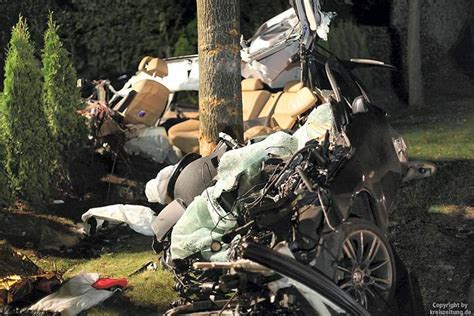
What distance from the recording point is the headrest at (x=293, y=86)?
31.7 ft

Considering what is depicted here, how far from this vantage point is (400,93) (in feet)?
43.9

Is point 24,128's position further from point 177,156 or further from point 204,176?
point 204,176

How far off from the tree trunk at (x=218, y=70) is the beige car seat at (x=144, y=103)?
7.57ft

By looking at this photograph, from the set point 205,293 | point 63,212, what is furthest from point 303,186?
point 63,212

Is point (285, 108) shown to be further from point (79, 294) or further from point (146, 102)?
point (79, 294)

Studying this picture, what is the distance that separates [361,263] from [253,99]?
5.57m

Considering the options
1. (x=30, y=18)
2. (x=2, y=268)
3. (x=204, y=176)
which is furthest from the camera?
(x=30, y=18)

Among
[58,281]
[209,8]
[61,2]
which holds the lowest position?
[58,281]

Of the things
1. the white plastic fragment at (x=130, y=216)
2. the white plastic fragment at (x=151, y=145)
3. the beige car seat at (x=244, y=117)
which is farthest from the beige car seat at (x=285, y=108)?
the white plastic fragment at (x=130, y=216)

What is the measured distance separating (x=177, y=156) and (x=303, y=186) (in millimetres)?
4791

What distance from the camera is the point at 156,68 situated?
10.9 metres

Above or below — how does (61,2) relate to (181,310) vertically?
above

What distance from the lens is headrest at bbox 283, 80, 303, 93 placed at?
380 inches

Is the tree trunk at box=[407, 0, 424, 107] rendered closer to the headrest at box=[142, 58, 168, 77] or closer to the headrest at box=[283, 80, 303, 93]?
the headrest at box=[283, 80, 303, 93]
